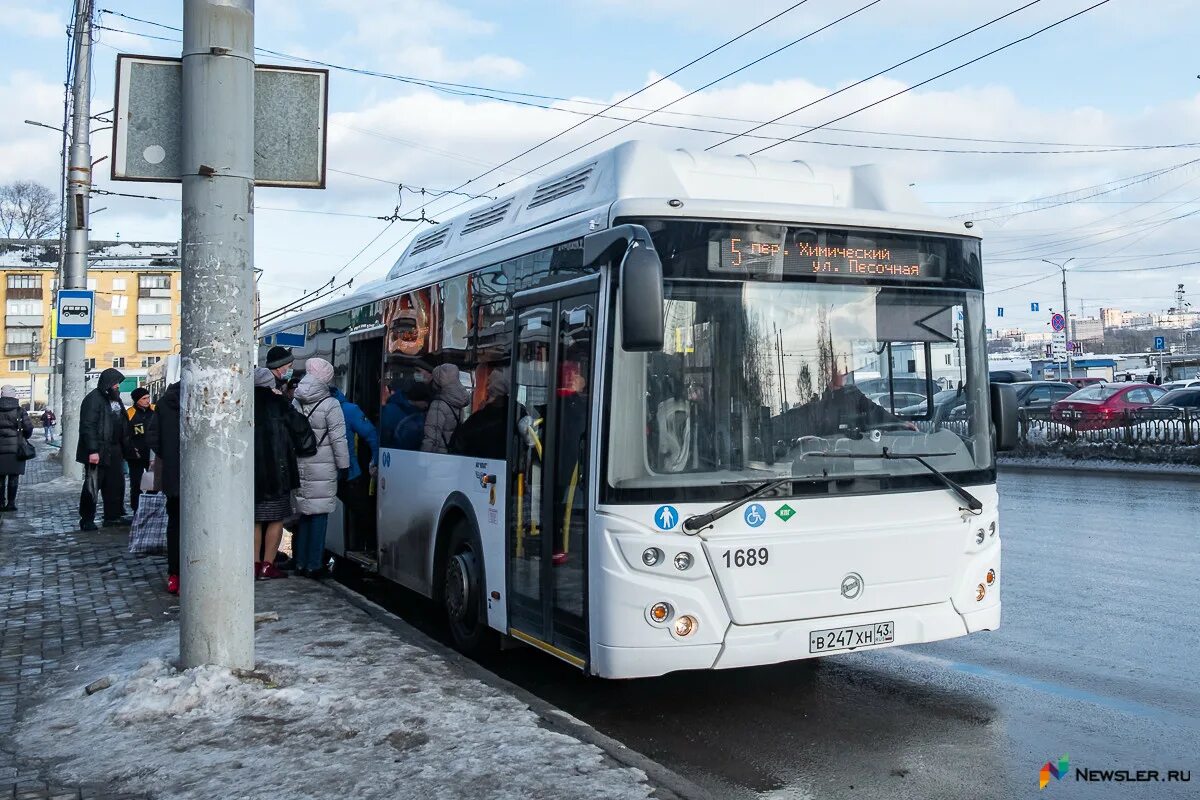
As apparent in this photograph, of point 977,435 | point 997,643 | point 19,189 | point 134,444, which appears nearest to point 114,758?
point 977,435

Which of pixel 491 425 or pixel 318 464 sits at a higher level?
pixel 491 425

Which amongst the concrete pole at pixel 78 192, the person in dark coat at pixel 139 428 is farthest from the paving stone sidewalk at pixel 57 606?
the concrete pole at pixel 78 192

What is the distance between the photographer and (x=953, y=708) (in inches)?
256

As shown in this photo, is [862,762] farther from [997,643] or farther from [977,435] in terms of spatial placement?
[997,643]

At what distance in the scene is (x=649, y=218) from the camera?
6.19 metres

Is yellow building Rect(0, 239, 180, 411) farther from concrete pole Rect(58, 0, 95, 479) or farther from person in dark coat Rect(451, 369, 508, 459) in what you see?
person in dark coat Rect(451, 369, 508, 459)

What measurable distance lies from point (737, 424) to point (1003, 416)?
1873 millimetres

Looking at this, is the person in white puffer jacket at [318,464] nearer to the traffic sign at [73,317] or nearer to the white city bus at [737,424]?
the white city bus at [737,424]

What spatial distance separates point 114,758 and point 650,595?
2515 mm

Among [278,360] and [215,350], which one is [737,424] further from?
[278,360]

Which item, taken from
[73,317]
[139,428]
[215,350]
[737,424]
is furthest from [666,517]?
[73,317]

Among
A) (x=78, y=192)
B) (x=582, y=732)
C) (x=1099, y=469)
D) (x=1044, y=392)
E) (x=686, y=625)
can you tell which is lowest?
(x=582, y=732)

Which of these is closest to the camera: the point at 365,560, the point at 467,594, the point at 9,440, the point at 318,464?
the point at 467,594

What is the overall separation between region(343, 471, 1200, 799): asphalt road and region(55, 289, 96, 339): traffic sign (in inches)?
500
